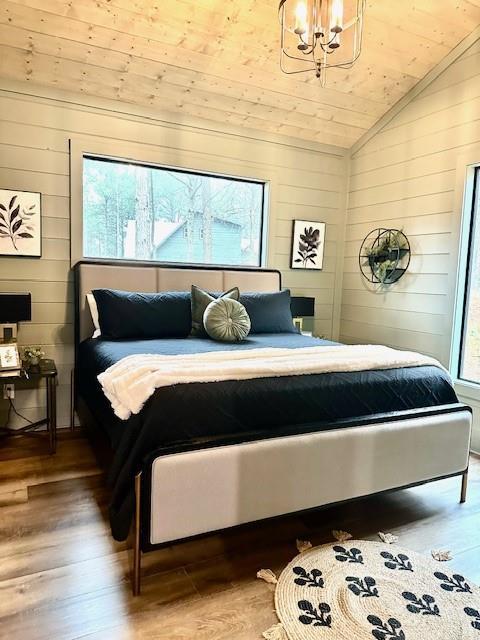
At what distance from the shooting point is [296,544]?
2115 millimetres

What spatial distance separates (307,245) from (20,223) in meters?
2.61

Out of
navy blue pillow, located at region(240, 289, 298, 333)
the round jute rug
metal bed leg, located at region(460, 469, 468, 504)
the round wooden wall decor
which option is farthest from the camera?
the round wooden wall decor

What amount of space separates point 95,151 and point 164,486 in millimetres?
2774

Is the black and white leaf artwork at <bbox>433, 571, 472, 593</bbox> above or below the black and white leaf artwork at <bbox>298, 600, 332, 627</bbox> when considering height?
above

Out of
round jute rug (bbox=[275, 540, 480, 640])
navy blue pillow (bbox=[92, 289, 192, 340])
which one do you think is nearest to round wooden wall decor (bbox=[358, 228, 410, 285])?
navy blue pillow (bbox=[92, 289, 192, 340])

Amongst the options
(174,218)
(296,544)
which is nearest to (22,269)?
(174,218)

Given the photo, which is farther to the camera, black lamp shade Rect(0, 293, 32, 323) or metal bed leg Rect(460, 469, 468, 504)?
black lamp shade Rect(0, 293, 32, 323)

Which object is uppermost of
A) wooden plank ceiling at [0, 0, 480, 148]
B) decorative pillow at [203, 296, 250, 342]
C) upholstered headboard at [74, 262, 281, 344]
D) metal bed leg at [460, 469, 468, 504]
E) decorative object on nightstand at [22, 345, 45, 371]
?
wooden plank ceiling at [0, 0, 480, 148]

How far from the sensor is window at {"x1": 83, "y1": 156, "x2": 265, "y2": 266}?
3.64 m

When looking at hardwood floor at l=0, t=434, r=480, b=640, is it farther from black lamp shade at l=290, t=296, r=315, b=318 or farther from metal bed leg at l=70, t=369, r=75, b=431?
black lamp shade at l=290, t=296, r=315, b=318

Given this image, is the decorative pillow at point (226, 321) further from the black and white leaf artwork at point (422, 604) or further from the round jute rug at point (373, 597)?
the black and white leaf artwork at point (422, 604)

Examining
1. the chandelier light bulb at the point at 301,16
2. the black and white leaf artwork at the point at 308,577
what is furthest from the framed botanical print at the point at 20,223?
the black and white leaf artwork at the point at 308,577

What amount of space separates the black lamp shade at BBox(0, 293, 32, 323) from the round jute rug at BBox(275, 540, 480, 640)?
7.73ft

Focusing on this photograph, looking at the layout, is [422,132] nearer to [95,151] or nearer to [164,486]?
[95,151]
